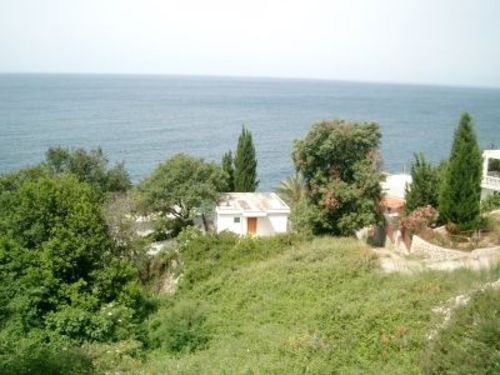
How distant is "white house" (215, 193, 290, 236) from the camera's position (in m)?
28.3

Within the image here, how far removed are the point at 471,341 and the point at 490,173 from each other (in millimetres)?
24620

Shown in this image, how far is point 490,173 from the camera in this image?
32.3 meters

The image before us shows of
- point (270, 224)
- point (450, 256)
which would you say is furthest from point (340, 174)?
point (450, 256)

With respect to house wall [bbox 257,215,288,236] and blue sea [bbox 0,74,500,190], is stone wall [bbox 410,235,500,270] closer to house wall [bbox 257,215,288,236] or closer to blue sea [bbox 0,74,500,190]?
house wall [bbox 257,215,288,236]

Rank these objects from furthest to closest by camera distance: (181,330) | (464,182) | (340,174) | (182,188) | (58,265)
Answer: (182,188) → (340,174) → (464,182) → (58,265) → (181,330)

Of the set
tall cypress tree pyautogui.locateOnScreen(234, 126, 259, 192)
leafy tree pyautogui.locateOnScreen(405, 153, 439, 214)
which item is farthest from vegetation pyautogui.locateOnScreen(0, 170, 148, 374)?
tall cypress tree pyautogui.locateOnScreen(234, 126, 259, 192)

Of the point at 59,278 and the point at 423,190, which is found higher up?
the point at 423,190

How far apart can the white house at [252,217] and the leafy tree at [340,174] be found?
419cm

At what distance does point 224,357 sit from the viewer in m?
13.6

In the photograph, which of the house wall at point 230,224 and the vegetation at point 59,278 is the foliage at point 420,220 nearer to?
the house wall at point 230,224

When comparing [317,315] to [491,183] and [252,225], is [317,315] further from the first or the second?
[491,183]

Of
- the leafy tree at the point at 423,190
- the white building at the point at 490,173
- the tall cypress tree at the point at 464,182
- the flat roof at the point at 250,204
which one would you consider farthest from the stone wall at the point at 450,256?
the white building at the point at 490,173

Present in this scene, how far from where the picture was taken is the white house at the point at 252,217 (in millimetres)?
28266

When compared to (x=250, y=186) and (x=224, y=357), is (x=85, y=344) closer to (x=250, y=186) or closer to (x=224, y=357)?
(x=224, y=357)
